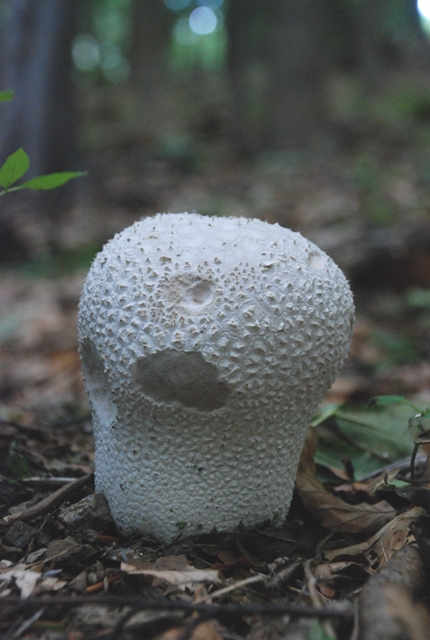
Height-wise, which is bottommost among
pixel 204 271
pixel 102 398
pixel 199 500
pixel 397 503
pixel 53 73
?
pixel 397 503

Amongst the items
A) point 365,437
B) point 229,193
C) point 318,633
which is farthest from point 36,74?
point 318,633

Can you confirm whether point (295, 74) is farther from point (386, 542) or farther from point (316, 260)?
point (386, 542)

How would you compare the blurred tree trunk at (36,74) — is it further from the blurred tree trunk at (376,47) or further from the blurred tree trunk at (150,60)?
the blurred tree trunk at (376,47)

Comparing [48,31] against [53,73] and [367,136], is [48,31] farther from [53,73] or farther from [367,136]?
[367,136]

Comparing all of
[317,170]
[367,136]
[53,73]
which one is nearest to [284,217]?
[317,170]

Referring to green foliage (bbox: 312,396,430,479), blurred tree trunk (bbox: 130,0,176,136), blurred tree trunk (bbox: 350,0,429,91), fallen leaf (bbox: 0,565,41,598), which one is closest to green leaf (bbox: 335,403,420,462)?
green foliage (bbox: 312,396,430,479)

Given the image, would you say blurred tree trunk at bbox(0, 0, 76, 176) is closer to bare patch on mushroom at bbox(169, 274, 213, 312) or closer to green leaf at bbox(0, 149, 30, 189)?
green leaf at bbox(0, 149, 30, 189)
